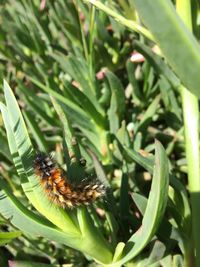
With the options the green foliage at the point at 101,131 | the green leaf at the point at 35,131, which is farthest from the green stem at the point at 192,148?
the green leaf at the point at 35,131

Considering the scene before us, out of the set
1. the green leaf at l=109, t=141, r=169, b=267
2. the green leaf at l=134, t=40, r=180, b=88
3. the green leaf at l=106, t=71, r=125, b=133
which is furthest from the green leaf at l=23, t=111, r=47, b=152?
the green leaf at l=109, t=141, r=169, b=267

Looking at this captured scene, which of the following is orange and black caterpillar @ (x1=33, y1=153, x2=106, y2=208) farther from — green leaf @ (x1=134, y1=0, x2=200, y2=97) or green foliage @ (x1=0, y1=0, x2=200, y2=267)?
green leaf @ (x1=134, y1=0, x2=200, y2=97)

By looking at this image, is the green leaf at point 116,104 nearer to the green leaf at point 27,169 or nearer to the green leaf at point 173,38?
the green leaf at point 27,169

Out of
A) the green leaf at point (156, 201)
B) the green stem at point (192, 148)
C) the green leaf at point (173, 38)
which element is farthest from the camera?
the green stem at point (192, 148)

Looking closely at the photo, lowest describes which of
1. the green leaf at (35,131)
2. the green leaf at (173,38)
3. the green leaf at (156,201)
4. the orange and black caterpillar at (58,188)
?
the green leaf at (156,201)

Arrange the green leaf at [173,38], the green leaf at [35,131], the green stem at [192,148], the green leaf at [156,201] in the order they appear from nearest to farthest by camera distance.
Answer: the green leaf at [173,38] < the green leaf at [156,201] < the green stem at [192,148] < the green leaf at [35,131]

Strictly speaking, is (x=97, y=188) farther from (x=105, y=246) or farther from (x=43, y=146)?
(x=43, y=146)

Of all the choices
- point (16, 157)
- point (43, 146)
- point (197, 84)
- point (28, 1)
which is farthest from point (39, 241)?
point (28, 1)
